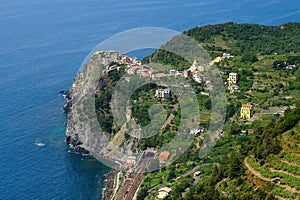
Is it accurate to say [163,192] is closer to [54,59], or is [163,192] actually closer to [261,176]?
[261,176]

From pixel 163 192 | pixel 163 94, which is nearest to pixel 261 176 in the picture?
pixel 163 192

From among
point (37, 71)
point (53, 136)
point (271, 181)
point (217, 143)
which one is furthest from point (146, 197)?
point (37, 71)

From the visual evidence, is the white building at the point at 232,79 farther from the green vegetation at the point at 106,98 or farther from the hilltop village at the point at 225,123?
the green vegetation at the point at 106,98

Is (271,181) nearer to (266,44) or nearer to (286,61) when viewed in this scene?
(286,61)

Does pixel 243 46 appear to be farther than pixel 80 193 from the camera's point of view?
Yes

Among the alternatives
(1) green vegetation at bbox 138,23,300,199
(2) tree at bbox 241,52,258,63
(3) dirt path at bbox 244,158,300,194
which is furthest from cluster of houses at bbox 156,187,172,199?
(2) tree at bbox 241,52,258,63
